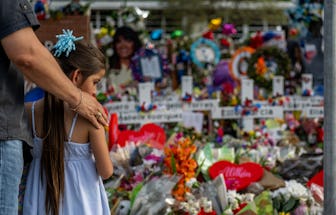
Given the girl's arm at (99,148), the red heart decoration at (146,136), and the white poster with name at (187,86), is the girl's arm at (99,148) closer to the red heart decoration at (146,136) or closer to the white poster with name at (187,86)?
the red heart decoration at (146,136)

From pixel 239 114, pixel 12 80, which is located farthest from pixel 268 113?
pixel 12 80

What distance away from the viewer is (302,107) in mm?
6141

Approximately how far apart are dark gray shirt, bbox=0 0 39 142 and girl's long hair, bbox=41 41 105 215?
25 centimetres

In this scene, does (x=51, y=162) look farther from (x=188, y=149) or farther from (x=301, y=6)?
(x=301, y=6)

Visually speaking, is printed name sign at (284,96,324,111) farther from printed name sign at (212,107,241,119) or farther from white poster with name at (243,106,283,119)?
printed name sign at (212,107,241,119)

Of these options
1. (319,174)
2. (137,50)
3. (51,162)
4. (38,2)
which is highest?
A: (38,2)

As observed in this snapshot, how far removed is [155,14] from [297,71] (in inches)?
616

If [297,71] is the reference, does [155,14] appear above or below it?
above

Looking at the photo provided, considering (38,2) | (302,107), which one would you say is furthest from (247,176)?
(38,2)

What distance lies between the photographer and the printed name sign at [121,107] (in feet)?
17.9

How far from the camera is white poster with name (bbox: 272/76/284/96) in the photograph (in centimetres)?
636

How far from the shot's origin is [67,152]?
2.36 meters

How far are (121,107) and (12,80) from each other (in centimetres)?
350

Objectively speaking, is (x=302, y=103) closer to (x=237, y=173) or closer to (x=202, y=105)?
(x=202, y=105)
